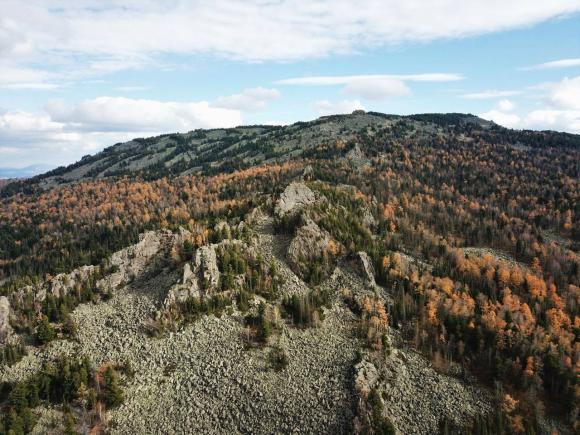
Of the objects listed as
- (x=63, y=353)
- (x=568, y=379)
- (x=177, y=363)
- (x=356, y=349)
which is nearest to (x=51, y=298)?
Answer: (x=63, y=353)

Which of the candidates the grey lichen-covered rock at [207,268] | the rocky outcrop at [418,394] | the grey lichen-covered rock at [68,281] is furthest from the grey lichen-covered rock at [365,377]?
the grey lichen-covered rock at [68,281]

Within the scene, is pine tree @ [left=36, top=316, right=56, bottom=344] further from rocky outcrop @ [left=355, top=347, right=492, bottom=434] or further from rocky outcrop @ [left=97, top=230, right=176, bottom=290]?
rocky outcrop @ [left=355, top=347, right=492, bottom=434]

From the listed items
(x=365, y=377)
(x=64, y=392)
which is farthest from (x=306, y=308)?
(x=64, y=392)

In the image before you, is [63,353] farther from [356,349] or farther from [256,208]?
[256,208]

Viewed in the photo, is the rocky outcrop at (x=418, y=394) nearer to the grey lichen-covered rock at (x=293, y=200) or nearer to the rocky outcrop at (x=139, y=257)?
the rocky outcrop at (x=139, y=257)

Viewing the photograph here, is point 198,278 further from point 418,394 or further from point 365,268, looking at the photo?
point 418,394

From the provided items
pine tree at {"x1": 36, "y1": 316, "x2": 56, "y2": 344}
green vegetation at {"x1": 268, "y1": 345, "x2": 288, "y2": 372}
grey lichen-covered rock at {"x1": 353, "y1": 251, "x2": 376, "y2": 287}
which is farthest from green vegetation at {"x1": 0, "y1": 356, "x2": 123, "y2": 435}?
grey lichen-covered rock at {"x1": 353, "y1": 251, "x2": 376, "y2": 287}

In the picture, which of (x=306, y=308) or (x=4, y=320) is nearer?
(x=4, y=320)
